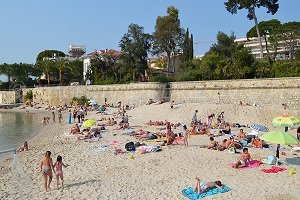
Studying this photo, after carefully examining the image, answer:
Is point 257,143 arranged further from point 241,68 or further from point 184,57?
point 184,57

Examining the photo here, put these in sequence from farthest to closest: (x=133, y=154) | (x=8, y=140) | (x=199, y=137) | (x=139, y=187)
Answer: (x=8, y=140) → (x=199, y=137) → (x=133, y=154) → (x=139, y=187)

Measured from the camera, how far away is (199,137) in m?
18.1

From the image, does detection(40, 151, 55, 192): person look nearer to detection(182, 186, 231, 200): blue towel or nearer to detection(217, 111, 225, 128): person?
A: detection(182, 186, 231, 200): blue towel

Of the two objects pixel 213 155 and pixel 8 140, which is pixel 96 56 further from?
pixel 213 155

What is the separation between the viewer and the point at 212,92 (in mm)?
30562

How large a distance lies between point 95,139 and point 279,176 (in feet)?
37.2

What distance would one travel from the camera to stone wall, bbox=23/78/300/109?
84.8 ft

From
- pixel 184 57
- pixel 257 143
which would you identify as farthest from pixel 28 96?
pixel 257 143

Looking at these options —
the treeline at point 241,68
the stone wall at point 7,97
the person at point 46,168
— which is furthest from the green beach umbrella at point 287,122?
the stone wall at point 7,97

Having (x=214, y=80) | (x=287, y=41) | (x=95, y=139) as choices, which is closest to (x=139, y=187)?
(x=95, y=139)

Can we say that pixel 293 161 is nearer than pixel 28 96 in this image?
Yes

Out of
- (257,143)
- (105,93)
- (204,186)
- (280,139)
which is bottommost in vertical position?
(204,186)

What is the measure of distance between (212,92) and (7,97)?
47.2 metres

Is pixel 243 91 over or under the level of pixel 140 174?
over
